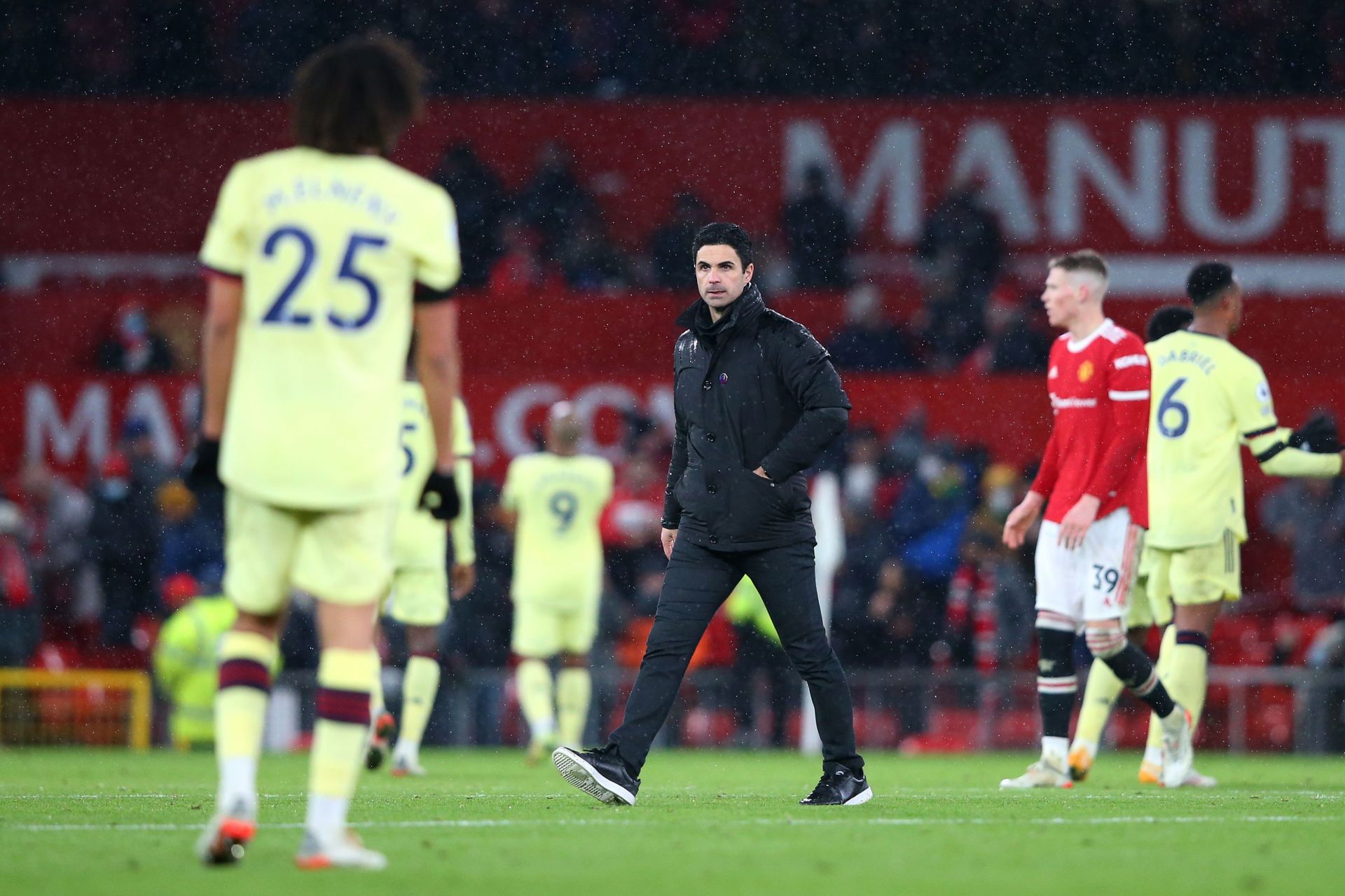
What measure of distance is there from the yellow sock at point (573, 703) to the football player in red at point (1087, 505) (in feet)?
15.9

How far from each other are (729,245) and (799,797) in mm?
2403

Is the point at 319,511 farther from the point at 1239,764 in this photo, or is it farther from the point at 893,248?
the point at 893,248

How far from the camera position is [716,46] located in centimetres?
2270

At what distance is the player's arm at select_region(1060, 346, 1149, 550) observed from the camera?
29.8 feet

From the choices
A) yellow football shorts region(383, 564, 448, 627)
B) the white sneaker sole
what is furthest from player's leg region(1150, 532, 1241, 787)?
yellow football shorts region(383, 564, 448, 627)

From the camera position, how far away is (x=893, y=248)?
2169 centimetres

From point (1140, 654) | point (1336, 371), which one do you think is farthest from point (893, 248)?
point (1140, 654)

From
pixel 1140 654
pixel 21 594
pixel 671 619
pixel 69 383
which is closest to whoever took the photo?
pixel 671 619

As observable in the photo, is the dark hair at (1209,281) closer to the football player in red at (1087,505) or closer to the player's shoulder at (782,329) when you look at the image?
the football player in red at (1087,505)

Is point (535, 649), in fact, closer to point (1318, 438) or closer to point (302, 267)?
point (1318, 438)

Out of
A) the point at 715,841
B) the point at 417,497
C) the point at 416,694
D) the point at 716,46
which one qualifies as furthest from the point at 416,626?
the point at 716,46

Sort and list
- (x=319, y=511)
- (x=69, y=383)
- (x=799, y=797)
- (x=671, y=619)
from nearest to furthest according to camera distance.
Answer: (x=319, y=511), (x=671, y=619), (x=799, y=797), (x=69, y=383)

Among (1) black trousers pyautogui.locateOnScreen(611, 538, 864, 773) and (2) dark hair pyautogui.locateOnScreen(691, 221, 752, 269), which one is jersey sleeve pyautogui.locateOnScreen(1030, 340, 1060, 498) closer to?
(1) black trousers pyautogui.locateOnScreen(611, 538, 864, 773)

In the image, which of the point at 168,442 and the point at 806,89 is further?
the point at 806,89
